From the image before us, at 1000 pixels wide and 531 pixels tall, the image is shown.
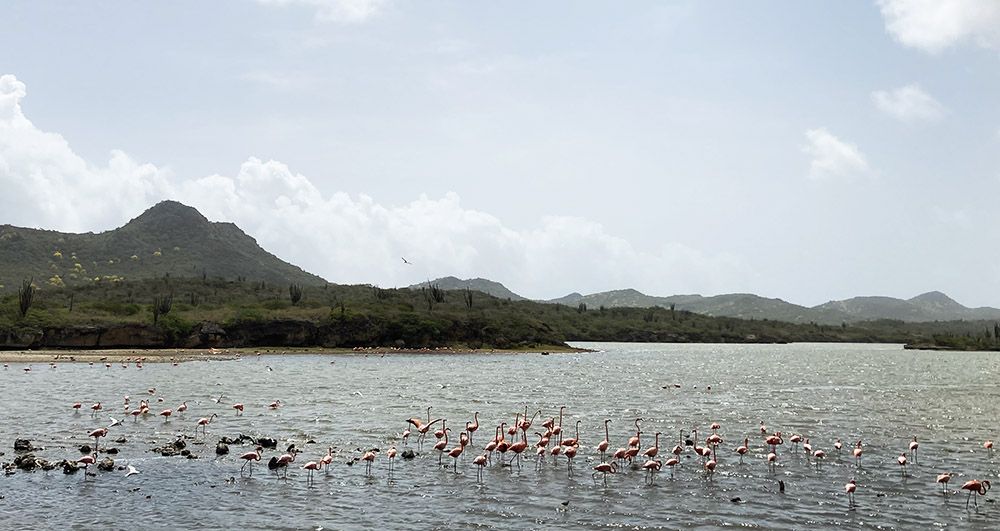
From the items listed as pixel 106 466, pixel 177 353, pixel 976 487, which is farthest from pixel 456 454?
pixel 177 353

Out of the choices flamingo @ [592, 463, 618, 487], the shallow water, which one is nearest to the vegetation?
the shallow water

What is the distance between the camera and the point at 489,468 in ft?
71.5

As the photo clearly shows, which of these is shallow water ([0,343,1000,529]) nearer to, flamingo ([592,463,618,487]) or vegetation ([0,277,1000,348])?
flamingo ([592,463,618,487])

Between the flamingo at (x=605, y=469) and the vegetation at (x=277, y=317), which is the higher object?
the vegetation at (x=277, y=317)

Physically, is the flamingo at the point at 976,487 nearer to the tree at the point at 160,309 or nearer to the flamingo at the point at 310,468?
the flamingo at the point at 310,468

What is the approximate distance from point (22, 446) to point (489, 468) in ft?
46.4

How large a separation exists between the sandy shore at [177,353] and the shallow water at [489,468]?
62.7 ft

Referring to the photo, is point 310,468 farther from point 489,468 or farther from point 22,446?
point 22,446

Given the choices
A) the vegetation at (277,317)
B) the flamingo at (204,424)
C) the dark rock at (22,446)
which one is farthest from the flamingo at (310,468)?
the vegetation at (277,317)

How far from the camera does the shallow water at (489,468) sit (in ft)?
53.8

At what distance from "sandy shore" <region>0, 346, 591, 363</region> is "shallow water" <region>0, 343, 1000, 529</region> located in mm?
19101

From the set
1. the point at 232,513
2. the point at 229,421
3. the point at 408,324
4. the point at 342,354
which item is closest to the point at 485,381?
the point at 229,421

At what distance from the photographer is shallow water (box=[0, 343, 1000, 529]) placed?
1639 centimetres

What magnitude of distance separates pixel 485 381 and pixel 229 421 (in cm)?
2731
